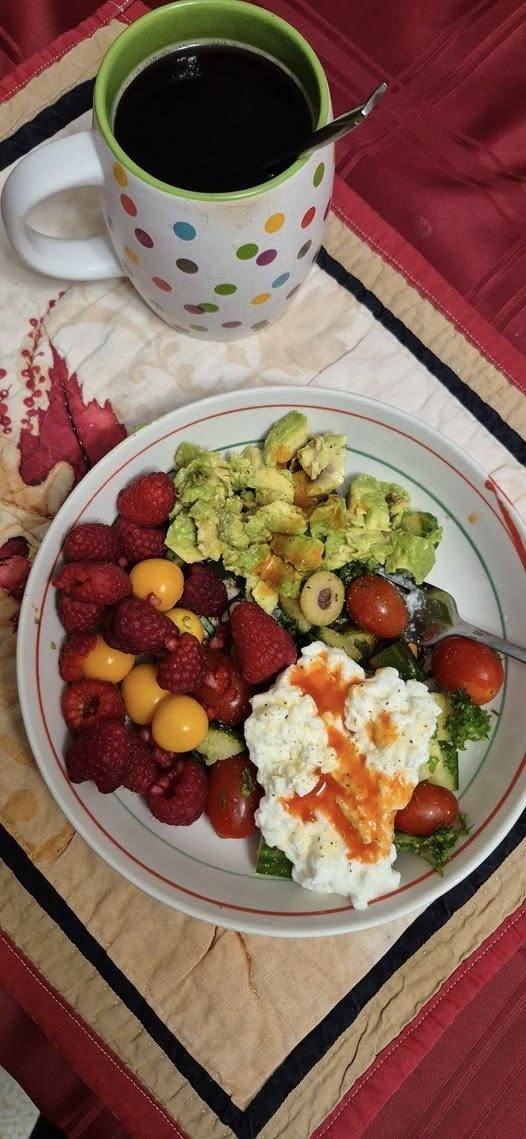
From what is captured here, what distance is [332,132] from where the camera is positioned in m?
0.87

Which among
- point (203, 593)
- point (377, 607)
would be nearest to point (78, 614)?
point (203, 593)

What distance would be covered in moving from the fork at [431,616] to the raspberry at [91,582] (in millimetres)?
374

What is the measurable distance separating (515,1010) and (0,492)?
1.04 meters

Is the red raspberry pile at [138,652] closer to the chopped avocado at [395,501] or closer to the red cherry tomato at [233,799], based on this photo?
the red cherry tomato at [233,799]

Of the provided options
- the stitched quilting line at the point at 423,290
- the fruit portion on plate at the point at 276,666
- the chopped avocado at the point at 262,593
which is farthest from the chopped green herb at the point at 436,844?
the stitched quilting line at the point at 423,290

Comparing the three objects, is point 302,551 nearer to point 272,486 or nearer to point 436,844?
point 272,486

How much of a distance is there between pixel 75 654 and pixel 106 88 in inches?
25.3

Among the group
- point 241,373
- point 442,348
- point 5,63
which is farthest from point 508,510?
point 5,63

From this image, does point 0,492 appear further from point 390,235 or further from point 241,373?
point 390,235

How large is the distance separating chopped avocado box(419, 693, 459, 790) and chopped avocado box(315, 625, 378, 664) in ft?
0.41

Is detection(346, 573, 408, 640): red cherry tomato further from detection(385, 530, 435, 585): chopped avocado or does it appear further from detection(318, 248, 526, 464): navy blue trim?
detection(318, 248, 526, 464): navy blue trim

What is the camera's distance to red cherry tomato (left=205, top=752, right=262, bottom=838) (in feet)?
3.66

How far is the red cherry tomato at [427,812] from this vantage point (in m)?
1.09

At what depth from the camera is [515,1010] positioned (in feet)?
4.20
